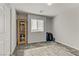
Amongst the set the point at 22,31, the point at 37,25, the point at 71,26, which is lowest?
the point at 22,31

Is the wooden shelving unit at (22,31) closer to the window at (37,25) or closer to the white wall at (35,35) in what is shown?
the white wall at (35,35)

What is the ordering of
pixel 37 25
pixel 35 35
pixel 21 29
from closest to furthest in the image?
pixel 21 29 < pixel 35 35 < pixel 37 25

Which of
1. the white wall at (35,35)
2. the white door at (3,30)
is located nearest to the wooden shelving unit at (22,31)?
the white wall at (35,35)

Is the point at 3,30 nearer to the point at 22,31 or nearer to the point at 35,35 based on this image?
the point at 22,31

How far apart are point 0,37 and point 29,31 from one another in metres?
4.39

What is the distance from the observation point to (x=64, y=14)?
6.05 meters

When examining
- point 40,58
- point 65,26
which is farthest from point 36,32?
point 40,58

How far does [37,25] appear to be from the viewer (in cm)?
733

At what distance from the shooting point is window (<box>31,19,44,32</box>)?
7025mm

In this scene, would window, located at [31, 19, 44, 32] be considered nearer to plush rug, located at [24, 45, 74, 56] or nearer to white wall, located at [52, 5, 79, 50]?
white wall, located at [52, 5, 79, 50]

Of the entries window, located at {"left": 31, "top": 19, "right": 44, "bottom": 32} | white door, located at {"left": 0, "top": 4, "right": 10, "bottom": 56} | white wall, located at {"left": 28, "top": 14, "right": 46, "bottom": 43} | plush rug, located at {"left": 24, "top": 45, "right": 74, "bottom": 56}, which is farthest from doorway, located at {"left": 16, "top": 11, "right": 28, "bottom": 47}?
white door, located at {"left": 0, "top": 4, "right": 10, "bottom": 56}

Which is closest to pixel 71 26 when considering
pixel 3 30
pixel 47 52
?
pixel 47 52

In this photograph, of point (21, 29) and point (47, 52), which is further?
point (21, 29)

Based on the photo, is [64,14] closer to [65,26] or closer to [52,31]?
[65,26]
